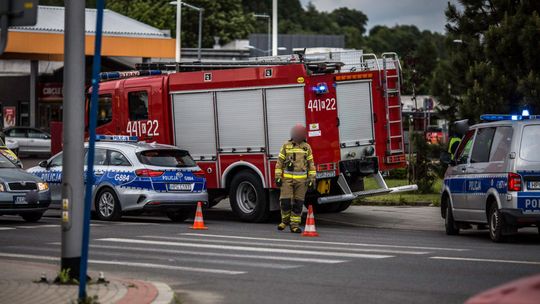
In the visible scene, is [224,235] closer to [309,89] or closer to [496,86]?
[309,89]

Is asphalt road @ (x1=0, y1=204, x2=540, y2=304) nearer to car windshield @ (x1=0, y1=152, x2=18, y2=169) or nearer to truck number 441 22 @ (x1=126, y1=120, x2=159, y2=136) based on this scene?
car windshield @ (x1=0, y1=152, x2=18, y2=169)

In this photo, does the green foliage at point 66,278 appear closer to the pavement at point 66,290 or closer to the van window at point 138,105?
the pavement at point 66,290

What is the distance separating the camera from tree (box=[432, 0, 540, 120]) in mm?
24094

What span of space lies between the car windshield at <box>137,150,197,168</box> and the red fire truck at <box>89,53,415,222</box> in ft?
3.09

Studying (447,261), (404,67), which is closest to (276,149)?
(447,261)

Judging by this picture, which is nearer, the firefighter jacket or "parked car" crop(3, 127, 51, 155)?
the firefighter jacket

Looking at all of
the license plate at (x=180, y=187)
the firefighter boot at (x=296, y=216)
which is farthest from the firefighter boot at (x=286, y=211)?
the license plate at (x=180, y=187)

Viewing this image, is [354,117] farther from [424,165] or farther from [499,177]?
[424,165]

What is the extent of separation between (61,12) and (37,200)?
4067 centimetres

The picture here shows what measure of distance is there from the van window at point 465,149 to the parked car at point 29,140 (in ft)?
118

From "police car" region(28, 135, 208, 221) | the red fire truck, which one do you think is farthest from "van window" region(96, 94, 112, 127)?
"police car" region(28, 135, 208, 221)

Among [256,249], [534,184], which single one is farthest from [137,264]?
[534,184]

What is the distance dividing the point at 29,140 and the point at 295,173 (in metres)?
35.4

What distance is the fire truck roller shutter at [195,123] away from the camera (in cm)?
2412
